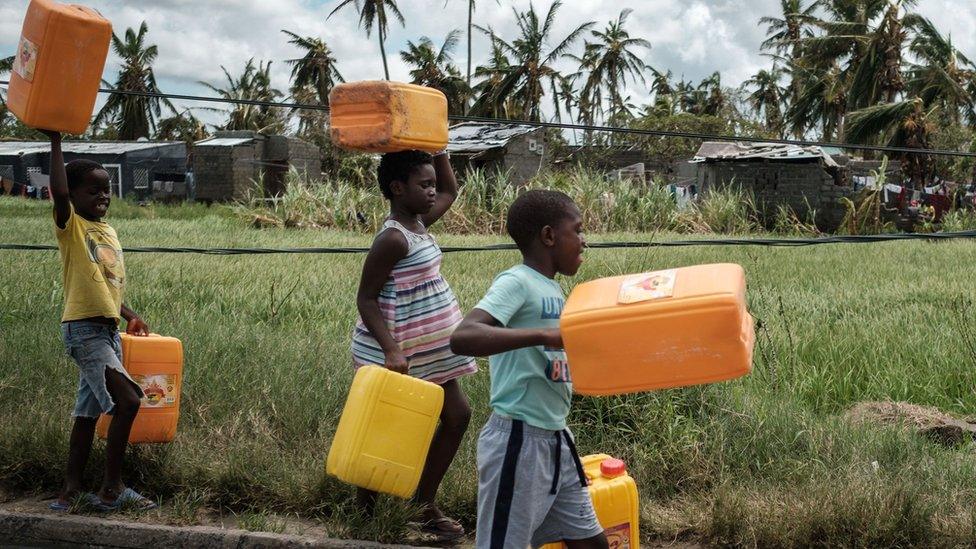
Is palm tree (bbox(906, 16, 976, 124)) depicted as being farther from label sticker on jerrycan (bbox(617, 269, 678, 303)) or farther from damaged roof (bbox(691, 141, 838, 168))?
label sticker on jerrycan (bbox(617, 269, 678, 303))

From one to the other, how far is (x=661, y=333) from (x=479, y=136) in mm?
22284

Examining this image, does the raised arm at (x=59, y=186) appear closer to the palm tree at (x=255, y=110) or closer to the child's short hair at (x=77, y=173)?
the child's short hair at (x=77, y=173)

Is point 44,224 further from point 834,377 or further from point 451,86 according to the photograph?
point 451,86

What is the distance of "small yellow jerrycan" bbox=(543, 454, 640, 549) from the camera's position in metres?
2.89

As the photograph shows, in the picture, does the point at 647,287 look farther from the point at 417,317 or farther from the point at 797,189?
the point at 797,189

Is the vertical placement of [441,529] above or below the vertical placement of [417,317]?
below

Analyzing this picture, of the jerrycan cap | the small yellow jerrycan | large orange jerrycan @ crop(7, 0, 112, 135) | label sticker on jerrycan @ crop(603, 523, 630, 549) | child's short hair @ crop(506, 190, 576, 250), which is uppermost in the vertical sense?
large orange jerrycan @ crop(7, 0, 112, 135)

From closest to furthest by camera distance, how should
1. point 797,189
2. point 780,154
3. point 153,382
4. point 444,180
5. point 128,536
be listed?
point 128,536
point 444,180
point 153,382
point 797,189
point 780,154

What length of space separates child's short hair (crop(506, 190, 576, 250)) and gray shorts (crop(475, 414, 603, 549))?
0.50 metres

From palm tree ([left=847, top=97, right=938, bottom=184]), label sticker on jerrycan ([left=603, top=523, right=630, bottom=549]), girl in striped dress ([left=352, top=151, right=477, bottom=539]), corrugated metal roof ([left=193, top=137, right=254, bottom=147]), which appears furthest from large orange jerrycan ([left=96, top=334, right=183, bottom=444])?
corrugated metal roof ([left=193, top=137, right=254, bottom=147])

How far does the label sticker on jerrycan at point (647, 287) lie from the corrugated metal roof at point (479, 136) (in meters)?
20.3

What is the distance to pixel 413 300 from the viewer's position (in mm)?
3473

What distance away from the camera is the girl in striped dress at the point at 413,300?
3.40 meters

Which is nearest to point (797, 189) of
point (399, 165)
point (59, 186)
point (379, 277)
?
point (399, 165)
